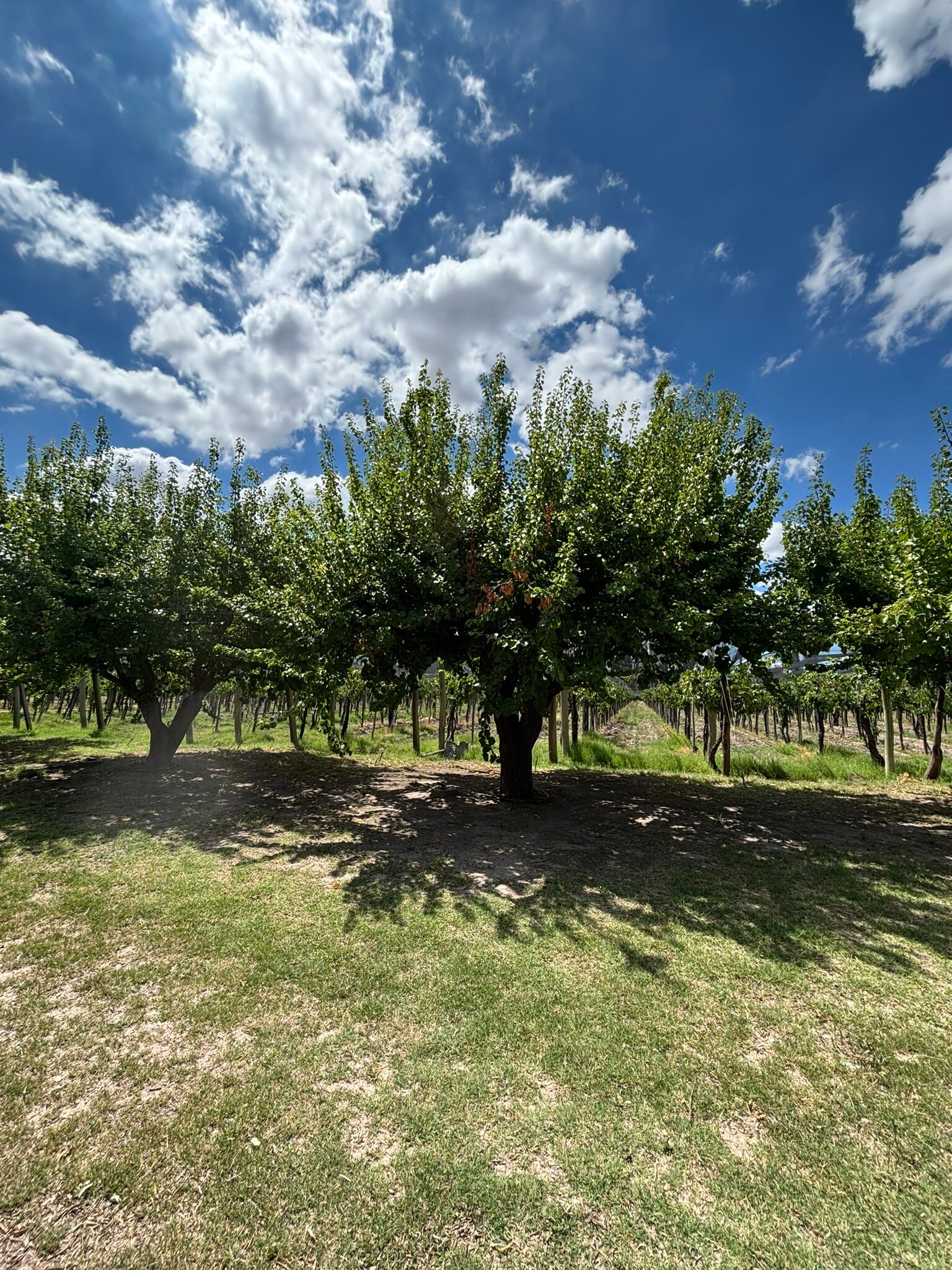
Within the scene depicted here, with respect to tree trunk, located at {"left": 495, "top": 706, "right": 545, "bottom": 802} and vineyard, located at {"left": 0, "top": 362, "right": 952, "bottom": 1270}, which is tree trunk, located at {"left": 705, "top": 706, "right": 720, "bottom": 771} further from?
tree trunk, located at {"left": 495, "top": 706, "right": 545, "bottom": 802}

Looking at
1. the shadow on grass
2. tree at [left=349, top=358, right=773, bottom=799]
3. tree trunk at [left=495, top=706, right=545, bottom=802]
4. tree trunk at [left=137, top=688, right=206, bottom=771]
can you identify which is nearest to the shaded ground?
the shadow on grass

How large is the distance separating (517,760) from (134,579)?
31.9ft

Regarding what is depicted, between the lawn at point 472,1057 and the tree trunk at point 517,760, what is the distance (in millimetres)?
3297

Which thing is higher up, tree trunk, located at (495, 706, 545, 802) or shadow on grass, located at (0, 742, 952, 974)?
tree trunk, located at (495, 706, 545, 802)

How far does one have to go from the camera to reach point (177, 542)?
13320 millimetres

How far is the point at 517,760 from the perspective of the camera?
35.7 ft

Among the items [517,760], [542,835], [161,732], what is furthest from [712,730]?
[161,732]

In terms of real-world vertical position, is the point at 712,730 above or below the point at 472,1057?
above

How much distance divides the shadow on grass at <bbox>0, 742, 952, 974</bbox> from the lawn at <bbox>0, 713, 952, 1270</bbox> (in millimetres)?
68

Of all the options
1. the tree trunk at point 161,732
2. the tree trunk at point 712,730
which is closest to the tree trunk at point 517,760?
the tree trunk at point 161,732

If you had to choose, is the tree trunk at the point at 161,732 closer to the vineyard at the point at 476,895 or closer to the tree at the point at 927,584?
the vineyard at the point at 476,895

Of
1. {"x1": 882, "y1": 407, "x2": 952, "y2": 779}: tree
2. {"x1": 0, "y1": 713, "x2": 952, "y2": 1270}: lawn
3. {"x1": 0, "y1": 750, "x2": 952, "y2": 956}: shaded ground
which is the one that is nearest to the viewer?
{"x1": 0, "y1": 713, "x2": 952, "y2": 1270}: lawn

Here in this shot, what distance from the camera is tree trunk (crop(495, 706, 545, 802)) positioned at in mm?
10859

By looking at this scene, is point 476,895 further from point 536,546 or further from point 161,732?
point 161,732
